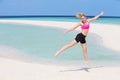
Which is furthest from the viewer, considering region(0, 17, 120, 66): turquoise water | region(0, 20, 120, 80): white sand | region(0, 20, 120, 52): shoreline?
region(0, 20, 120, 52): shoreline

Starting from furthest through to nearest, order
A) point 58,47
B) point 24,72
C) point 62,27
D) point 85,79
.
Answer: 1. point 62,27
2. point 58,47
3. point 24,72
4. point 85,79

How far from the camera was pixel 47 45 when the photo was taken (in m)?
13.4

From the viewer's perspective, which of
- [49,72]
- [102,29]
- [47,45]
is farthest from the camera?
[102,29]

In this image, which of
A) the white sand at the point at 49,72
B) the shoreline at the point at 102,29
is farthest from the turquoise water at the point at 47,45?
the white sand at the point at 49,72

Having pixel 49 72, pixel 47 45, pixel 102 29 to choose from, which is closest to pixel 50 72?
pixel 49 72

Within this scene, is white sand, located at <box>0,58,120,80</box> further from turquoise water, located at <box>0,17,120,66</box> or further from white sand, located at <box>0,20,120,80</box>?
turquoise water, located at <box>0,17,120,66</box>

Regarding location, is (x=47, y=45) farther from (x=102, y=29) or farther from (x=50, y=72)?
(x=102, y=29)

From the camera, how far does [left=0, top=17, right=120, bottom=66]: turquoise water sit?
36.0ft

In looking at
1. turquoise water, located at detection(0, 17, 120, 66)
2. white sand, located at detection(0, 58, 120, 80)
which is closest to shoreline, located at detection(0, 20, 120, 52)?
turquoise water, located at detection(0, 17, 120, 66)

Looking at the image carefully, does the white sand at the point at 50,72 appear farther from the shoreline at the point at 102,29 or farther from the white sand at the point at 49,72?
the shoreline at the point at 102,29
